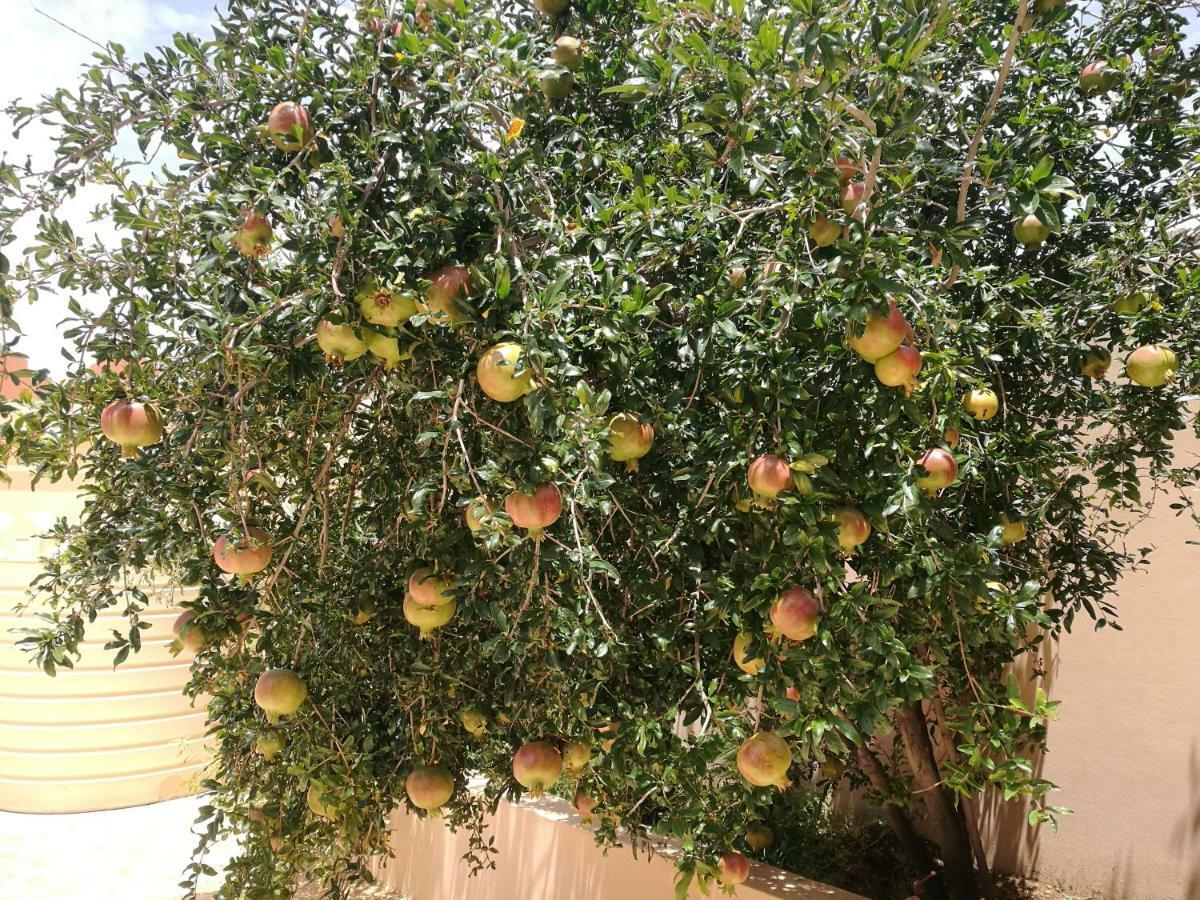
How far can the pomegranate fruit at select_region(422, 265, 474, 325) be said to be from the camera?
3.93 feet

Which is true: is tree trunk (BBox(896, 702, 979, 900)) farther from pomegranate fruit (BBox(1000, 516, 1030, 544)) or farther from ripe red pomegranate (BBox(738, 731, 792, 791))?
ripe red pomegranate (BBox(738, 731, 792, 791))

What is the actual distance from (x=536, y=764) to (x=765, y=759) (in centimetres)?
46

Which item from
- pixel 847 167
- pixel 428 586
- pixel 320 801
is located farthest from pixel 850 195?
pixel 320 801

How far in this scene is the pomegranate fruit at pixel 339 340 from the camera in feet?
3.98

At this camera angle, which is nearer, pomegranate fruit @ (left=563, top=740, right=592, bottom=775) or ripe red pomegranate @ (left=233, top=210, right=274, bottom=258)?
ripe red pomegranate @ (left=233, top=210, right=274, bottom=258)

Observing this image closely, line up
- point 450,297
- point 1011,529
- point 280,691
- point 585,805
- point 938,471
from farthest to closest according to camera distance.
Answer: point 585,805, point 1011,529, point 280,691, point 938,471, point 450,297

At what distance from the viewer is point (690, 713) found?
1319 mm

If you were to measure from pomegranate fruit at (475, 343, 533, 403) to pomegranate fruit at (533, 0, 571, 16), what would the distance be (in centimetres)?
95

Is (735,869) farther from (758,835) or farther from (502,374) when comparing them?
(502,374)

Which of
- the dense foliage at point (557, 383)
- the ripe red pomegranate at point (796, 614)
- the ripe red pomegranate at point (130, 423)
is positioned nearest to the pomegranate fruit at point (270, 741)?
the dense foliage at point (557, 383)

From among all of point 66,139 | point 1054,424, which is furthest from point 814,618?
point 66,139

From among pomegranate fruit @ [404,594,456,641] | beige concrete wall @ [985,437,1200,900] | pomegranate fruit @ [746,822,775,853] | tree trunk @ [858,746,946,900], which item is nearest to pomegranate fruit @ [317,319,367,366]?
pomegranate fruit @ [404,594,456,641]

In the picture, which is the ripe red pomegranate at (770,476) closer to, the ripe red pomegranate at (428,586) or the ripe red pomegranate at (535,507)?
the ripe red pomegranate at (535,507)

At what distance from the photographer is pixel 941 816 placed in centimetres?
249
